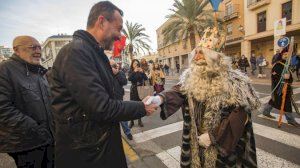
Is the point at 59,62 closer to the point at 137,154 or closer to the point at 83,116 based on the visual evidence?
the point at 83,116

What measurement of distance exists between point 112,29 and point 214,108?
4.04 ft

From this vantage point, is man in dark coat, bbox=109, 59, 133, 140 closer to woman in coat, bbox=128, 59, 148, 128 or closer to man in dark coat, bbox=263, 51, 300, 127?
woman in coat, bbox=128, 59, 148, 128

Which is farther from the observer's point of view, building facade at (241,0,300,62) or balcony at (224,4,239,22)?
balcony at (224,4,239,22)

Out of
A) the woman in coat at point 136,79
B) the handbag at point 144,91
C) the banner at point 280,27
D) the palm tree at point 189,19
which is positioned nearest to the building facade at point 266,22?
the palm tree at point 189,19

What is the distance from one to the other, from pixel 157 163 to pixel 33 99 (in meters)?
2.30

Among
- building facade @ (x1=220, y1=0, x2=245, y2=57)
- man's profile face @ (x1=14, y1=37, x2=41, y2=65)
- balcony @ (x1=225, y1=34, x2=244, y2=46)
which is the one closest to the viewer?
man's profile face @ (x1=14, y1=37, x2=41, y2=65)

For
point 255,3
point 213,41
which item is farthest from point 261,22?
point 213,41

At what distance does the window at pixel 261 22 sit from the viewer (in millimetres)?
24391

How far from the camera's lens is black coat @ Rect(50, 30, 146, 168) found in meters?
1.40

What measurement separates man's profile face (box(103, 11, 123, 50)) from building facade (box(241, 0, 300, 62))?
2409 centimetres

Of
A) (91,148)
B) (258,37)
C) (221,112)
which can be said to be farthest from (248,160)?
(258,37)

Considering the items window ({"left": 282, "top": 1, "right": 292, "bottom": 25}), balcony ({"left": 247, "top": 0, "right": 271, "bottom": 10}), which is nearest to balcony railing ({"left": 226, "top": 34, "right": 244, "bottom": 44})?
balcony ({"left": 247, "top": 0, "right": 271, "bottom": 10})

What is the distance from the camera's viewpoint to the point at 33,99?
2445 mm

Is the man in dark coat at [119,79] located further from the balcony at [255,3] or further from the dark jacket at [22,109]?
the balcony at [255,3]
